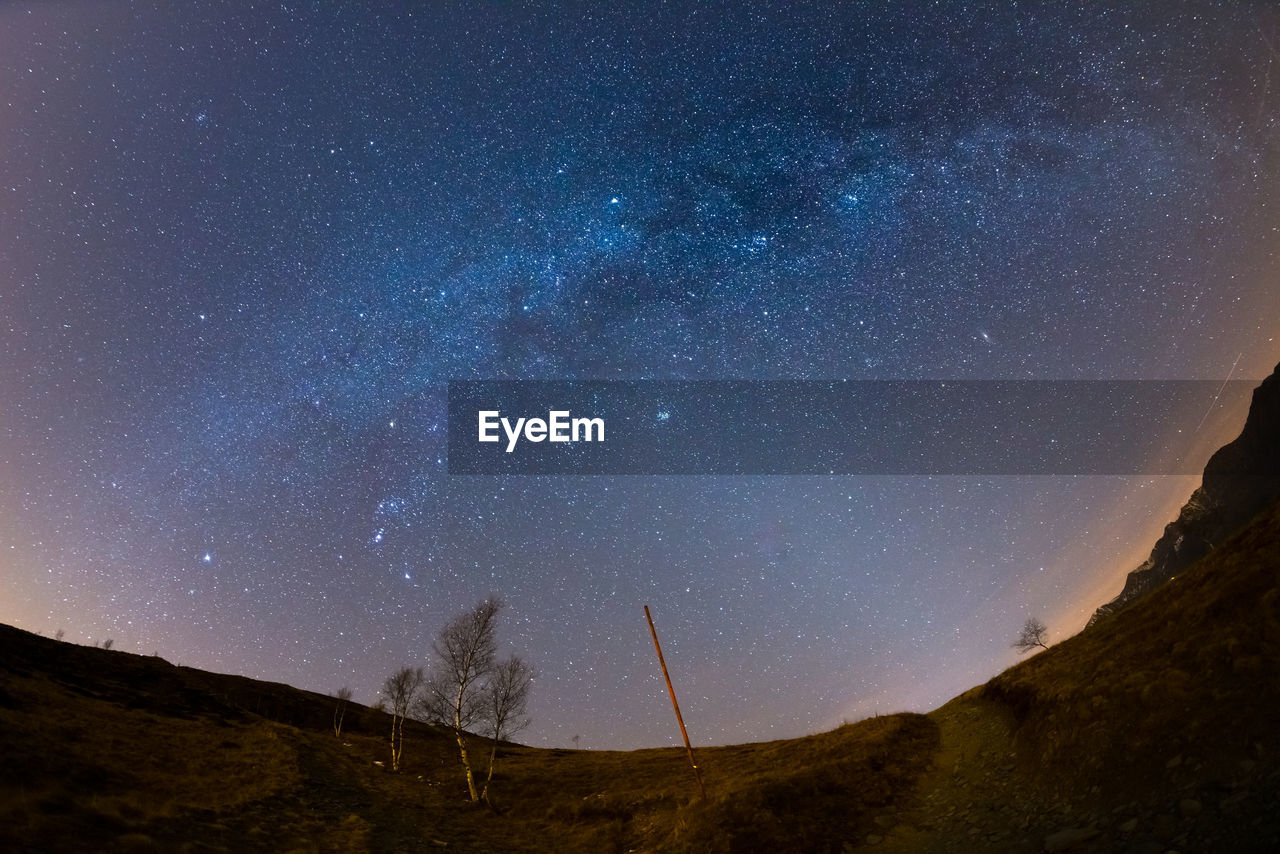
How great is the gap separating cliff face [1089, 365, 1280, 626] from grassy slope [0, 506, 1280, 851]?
87960mm

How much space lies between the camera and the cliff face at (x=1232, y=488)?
9106 centimetres

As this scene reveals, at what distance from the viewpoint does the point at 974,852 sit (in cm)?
1227

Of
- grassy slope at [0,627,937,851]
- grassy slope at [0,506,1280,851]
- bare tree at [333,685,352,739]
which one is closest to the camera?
grassy slope at [0,506,1280,851]

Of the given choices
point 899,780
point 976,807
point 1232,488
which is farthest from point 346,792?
point 1232,488

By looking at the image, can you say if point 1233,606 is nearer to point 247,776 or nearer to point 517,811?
point 517,811

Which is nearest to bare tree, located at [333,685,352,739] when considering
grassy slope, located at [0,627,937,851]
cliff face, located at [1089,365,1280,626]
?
grassy slope, located at [0,627,937,851]

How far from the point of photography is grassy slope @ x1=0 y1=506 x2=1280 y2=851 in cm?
1075

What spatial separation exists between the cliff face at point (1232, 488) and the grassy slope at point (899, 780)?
8796 cm

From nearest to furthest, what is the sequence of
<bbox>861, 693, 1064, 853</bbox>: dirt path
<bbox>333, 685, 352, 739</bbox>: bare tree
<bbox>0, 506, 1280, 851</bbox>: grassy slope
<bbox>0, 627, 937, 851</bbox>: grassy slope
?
<bbox>0, 506, 1280, 851</bbox>: grassy slope
<bbox>861, 693, 1064, 853</bbox>: dirt path
<bbox>0, 627, 937, 851</bbox>: grassy slope
<bbox>333, 685, 352, 739</bbox>: bare tree

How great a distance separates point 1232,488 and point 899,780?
425ft

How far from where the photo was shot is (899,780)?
1802cm

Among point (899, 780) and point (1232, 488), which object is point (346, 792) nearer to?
point (899, 780)

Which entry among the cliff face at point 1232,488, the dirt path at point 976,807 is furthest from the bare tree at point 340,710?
the cliff face at point 1232,488

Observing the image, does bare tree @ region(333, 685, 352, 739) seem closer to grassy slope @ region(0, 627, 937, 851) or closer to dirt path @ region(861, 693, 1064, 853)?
grassy slope @ region(0, 627, 937, 851)
